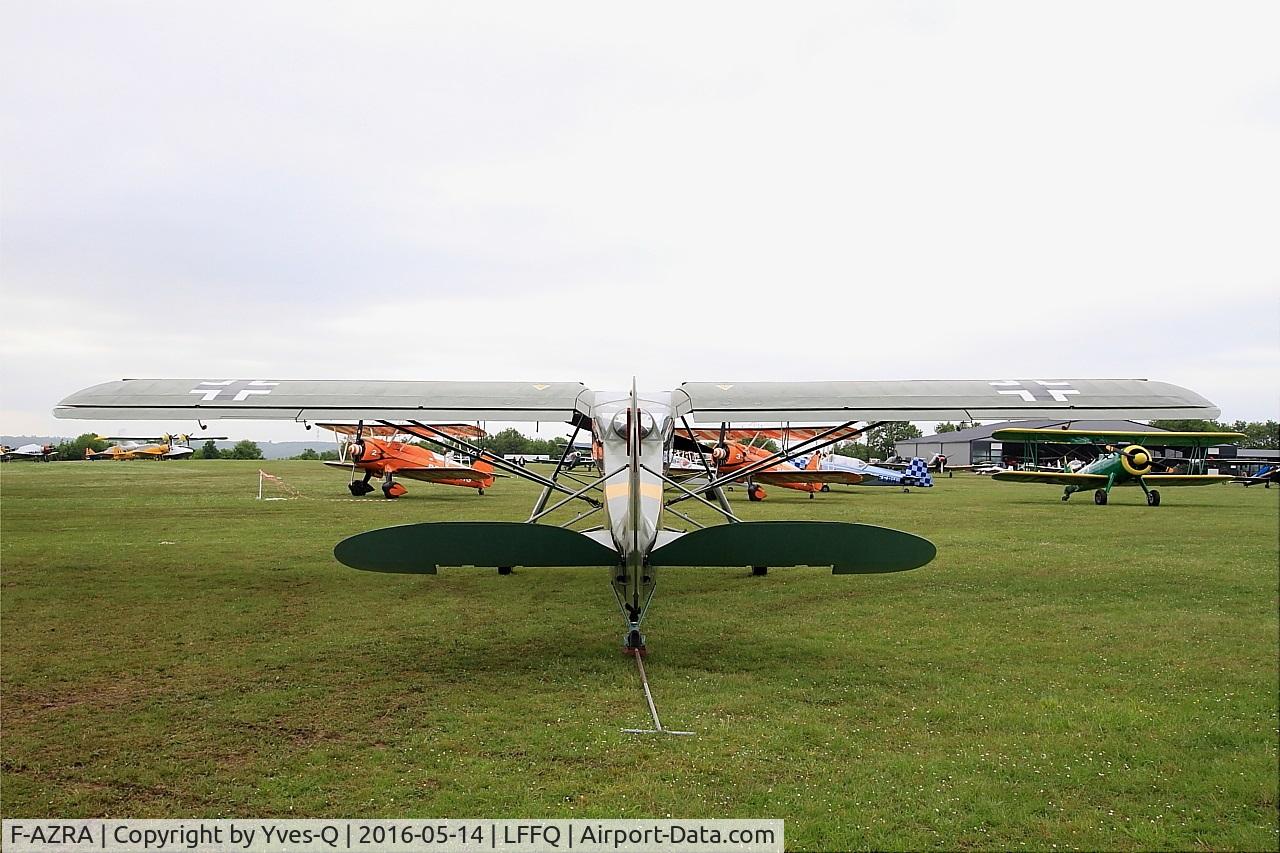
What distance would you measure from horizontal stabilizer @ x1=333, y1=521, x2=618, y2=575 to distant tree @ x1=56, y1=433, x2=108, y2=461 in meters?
25.3

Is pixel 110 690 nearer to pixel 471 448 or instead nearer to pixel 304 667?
pixel 304 667

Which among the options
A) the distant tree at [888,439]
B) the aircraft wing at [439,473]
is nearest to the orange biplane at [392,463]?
the aircraft wing at [439,473]

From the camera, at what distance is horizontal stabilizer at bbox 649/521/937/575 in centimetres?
445

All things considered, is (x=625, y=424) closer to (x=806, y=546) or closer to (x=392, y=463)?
(x=806, y=546)

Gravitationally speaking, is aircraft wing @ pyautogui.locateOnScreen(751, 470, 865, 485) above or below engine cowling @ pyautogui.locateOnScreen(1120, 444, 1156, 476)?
below

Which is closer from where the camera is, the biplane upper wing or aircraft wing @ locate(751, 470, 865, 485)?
the biplane upper wing

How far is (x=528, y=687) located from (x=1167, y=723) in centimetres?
350

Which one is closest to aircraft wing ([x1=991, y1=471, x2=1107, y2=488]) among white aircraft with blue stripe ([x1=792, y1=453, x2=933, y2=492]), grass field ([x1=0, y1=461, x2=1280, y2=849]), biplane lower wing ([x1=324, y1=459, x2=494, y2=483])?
white aircraft with blue stripe ([x1=792, y1=453, x2=933, y2=492])

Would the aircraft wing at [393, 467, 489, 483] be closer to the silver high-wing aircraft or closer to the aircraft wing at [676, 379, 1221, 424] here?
the silver high-wing aircraft

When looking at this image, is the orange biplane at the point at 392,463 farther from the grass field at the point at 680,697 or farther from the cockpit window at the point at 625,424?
the cockpit window at the point at 625,424

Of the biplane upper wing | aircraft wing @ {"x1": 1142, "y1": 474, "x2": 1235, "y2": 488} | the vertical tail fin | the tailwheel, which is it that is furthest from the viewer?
the vertical tail fin

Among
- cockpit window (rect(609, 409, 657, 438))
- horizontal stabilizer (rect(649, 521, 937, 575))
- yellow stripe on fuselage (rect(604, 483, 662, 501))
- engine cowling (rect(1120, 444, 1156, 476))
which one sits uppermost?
cockpit window (rect(609, 409, 657, 438))

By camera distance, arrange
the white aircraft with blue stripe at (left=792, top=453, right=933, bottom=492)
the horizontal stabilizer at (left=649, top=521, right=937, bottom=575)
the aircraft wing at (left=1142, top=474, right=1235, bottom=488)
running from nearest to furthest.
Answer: the horizontal stabilizer at (left=649, top=521, right=937, bottom=575)
the aircraft wing at (left=1142, top=474, right=1235, bottom=488)
the white aircraft with blue stripe at (left=792, top=453, right=933, bottom=492)

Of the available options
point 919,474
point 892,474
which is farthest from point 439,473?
point 919,474
